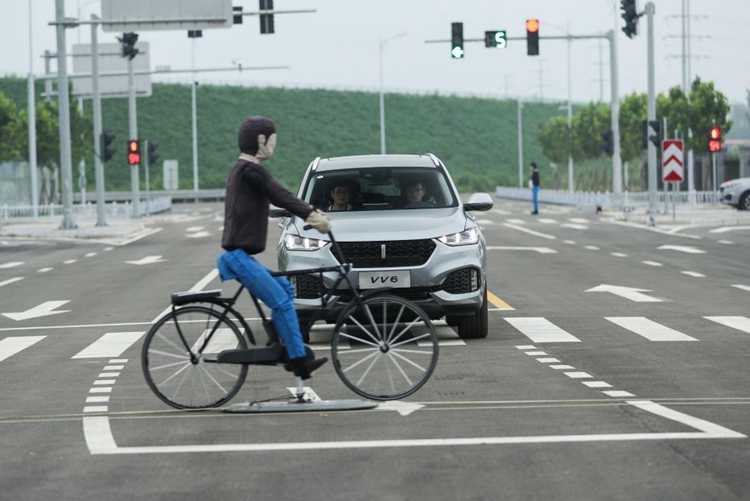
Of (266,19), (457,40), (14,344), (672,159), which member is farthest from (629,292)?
(457,40)

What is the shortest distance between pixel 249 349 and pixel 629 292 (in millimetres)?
10765

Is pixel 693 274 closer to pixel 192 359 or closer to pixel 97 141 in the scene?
pixel 192 359

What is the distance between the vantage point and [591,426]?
28.1 ft

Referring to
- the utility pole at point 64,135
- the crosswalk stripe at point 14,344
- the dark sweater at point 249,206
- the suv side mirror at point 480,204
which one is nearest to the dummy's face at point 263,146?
the dark sweater at point 249,206

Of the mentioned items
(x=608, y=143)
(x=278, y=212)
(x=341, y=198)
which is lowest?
(x=278, y=212)

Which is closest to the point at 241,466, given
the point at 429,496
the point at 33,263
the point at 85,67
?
the point at 429,496

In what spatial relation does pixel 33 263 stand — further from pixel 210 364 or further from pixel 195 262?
pixel 210 364

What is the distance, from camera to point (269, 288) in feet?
30.5

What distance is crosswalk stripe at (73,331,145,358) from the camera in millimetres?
13250

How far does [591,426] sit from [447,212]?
17.5ft

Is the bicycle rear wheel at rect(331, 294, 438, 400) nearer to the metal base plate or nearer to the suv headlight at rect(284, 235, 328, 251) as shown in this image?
the metal base plate

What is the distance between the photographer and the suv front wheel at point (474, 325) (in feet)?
45.1

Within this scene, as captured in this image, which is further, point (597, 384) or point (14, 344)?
point (14, 344)

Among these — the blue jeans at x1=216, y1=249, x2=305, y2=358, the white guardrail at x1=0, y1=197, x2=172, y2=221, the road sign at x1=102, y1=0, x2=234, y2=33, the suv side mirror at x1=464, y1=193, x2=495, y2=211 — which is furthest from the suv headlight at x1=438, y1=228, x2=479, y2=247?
the white guardrail at x1=0, y1=197, x2=172, y2=221
